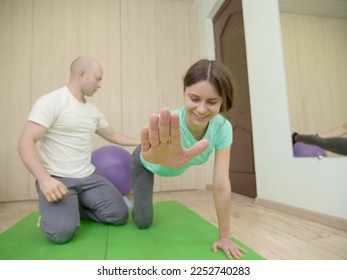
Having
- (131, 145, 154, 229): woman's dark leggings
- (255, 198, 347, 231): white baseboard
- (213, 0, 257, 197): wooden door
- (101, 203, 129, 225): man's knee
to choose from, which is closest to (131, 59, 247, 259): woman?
(131, 145, 154, 229): woman's dark leggings

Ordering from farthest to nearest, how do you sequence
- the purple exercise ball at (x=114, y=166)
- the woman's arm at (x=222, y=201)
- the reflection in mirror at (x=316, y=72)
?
the purple exercise ball at (x=114, y=166) < the reflection in mirror at (x=316, y=72) < the woman's arm at (x=222, y=201)

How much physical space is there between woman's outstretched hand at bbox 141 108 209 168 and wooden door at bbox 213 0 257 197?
1.50 m

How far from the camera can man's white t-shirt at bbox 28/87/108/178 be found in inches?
54.1

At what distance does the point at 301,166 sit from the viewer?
1.63 metres

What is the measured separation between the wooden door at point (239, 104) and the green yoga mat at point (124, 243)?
1012mm

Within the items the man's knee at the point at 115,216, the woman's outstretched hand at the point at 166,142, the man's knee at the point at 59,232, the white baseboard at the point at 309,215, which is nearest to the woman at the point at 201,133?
the woman's outstretched hand at the point at 166,142

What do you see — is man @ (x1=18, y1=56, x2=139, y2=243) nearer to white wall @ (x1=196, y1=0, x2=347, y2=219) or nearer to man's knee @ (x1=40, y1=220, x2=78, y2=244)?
Answer: man's knee @ (x1=40, y1=220, x2=78, y2=244)

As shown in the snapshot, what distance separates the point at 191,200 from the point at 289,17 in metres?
1.64

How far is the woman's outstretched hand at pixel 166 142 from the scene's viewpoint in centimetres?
74

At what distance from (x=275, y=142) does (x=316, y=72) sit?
21.8 inches

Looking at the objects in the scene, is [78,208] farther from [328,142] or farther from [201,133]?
[328,142]

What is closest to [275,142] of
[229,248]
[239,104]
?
[239,104]

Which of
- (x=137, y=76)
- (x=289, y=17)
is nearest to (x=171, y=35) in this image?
(x=137, y=76)

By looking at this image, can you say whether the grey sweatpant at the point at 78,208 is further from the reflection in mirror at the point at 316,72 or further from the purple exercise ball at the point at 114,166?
the reflection in mirror at the point at 316,72
